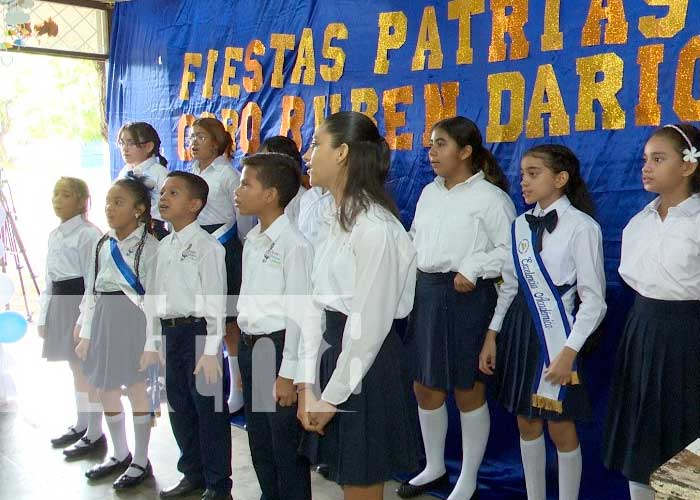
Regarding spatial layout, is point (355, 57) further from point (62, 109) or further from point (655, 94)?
point (62, 109)

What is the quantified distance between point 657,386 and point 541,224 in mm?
553

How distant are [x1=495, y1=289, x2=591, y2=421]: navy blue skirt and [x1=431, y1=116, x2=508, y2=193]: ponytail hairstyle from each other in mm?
434

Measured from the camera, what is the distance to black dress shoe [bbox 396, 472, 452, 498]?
2.48 meters

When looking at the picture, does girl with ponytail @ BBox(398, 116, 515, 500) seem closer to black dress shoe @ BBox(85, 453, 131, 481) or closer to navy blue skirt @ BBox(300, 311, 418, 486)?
navy blue skirt @ BBox(300, 311, 418, 486)

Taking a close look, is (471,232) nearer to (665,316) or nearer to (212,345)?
(665,316)

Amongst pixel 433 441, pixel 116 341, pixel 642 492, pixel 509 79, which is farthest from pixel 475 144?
pixel 116 341

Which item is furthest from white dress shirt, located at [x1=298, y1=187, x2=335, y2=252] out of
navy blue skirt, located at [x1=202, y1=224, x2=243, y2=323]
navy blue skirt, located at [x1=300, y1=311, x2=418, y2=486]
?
navy blue skirt, located at [x1=300, y1=311, x2=418, y2=486]

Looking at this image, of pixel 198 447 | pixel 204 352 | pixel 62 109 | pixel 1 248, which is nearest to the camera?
pixel 204 352

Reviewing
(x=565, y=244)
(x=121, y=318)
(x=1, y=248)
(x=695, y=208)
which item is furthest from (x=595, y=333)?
Result: (x=1, y=248)

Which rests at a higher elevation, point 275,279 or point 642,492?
point 275,279

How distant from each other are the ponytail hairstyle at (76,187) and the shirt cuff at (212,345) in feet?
3.31

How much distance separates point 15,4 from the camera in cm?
331

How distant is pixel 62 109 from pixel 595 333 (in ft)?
13.1

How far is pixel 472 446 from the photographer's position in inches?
94.5
